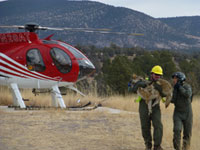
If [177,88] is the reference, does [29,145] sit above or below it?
below

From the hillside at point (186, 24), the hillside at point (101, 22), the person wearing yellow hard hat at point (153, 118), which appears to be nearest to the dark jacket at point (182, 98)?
the person wearing yellow hard hat at point (153, 118)

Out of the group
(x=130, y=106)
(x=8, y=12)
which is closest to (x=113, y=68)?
(x=130, y=106)

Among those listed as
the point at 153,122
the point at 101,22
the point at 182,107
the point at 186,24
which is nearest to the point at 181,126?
the point at 182,107

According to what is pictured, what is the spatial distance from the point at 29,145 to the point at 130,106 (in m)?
7.46

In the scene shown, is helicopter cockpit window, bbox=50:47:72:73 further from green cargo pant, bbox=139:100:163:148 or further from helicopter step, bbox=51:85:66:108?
green cargo pant, bbox=139:100:163:148

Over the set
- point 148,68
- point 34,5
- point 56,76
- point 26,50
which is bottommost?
point 148,68

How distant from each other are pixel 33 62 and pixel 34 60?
86mm

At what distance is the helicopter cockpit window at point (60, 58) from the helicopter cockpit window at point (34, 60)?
485mm

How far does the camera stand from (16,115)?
11.0 m

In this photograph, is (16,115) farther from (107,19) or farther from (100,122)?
(107,19)

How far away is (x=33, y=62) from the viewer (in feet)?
41.3

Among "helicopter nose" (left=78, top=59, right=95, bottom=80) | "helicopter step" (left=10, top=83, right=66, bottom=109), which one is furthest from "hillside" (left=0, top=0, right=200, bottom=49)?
"helicopter nose" (left=78, top=59, right=95, bottom=80)

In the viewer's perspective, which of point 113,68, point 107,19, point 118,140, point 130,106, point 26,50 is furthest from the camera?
point 107,19

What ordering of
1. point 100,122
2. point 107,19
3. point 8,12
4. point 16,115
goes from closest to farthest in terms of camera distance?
point 100,122
point 16,115
point 107,19
point 8,12
